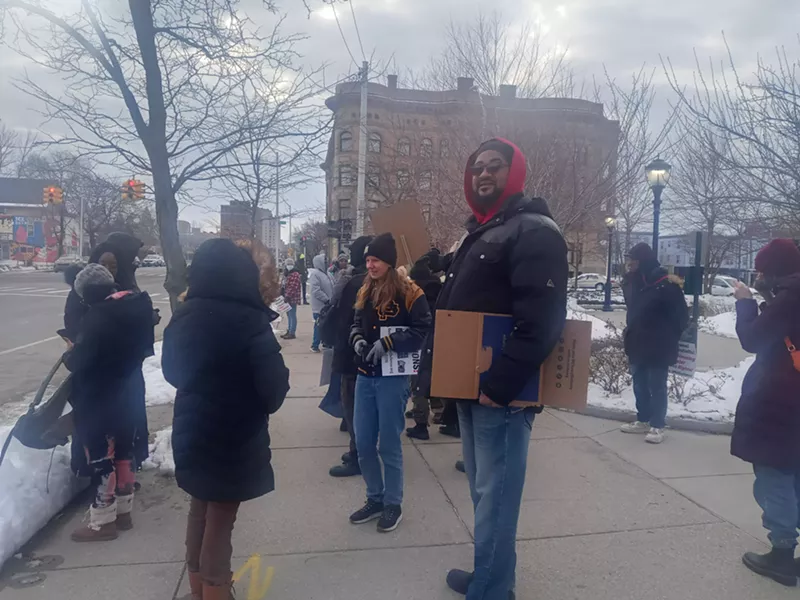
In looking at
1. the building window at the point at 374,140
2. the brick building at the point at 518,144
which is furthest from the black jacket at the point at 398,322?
the building window at the point at 374,140

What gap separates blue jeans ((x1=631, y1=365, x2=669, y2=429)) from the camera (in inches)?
214

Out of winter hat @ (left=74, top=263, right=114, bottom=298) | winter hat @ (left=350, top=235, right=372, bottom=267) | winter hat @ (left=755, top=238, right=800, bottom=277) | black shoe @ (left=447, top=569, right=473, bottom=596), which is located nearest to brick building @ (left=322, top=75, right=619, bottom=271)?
winter hat @ (left=350, top=235, right=372, bottom=267)

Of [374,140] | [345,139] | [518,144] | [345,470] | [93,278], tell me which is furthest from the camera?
[345,139]

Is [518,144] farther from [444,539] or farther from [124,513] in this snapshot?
[124,513]

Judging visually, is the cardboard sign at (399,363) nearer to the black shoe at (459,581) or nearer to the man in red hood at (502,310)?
the man in red hood at (502,310)

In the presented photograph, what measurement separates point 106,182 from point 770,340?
6.54 meters

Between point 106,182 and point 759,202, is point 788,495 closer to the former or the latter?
point 759,202

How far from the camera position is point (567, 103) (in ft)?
42.5

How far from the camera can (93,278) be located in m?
3.45

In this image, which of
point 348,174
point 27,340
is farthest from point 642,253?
point 348,174

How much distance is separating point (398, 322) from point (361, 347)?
0.29 metres

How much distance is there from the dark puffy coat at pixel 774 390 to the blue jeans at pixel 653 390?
217 cm

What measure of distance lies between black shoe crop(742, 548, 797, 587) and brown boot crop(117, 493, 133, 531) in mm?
3704

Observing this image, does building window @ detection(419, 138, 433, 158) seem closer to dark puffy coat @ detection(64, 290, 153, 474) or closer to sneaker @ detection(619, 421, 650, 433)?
sneaker @ detection(619, 421, 650, 433)
